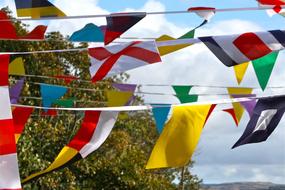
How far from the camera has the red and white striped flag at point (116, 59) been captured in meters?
6.52

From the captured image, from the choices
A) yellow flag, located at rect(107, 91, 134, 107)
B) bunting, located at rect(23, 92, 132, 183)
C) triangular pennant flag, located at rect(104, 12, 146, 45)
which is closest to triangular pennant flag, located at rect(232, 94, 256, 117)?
bunting, located at rect(23, 92, 132, 183)

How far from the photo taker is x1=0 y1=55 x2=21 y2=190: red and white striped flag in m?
5.65

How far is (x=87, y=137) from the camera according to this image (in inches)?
260

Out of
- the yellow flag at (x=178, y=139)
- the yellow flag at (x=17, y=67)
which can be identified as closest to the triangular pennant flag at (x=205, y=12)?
the yellow flag at (x=178, y=139)

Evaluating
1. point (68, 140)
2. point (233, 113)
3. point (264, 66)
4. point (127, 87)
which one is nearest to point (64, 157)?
→ point (264, 66)

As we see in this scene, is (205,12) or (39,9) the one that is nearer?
(205,12)

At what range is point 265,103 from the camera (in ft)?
21.4

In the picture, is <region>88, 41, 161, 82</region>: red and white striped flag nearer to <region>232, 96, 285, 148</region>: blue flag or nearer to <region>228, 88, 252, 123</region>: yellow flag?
<region>232, 96, 285, 148</region>: blue flag

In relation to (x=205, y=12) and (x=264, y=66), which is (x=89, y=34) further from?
(x=264, y=66)

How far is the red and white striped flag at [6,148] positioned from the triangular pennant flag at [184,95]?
2525 mm

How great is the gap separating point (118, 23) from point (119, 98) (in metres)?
2.22

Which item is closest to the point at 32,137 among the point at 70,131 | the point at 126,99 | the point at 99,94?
the point at 70,131

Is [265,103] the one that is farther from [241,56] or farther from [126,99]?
[126,99]

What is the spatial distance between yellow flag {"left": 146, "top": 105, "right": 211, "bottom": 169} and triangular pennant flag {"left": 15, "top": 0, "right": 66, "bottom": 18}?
132 cm
